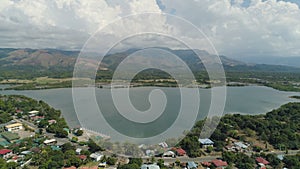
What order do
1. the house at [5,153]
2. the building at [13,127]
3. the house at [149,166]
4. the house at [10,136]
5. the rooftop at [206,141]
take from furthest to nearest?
the building at [13,127] → the house at [10,136] → the rooftop at [206,141] → the house at [5,153] → the house at [149,166]

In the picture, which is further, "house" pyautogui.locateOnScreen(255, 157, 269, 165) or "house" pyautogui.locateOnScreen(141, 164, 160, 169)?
"house" pyautogui.locateOnScreen(255, 157, 269, 165)

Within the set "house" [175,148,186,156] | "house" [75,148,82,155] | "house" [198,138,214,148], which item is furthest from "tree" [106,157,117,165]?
"house" [198,138,214,148]

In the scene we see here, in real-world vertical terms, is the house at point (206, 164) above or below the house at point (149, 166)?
below

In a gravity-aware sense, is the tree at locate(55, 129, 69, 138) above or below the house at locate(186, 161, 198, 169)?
above

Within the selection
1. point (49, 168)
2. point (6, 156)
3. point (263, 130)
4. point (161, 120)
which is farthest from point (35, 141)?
point (263, 130)

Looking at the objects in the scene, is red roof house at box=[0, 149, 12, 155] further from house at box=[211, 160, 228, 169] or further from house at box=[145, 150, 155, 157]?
house at box=[211, 160, 228, 169]

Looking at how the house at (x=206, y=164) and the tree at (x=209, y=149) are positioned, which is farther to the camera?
the tree at (x=209, y=149)

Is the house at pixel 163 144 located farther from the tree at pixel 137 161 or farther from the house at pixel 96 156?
the house at pixel 96 156

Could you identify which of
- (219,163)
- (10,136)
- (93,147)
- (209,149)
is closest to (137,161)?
(93,147)

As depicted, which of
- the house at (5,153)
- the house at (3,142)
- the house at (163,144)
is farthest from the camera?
the house at (3,142)

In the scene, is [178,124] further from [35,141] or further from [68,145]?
[35,141]

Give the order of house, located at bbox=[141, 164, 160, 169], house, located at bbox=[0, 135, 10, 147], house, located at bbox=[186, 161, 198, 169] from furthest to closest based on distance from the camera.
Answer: house, located at bbox=[0, 135, 10, 147] → house, located at bbox=[186, 161, 198, 169] → house, located at bbox=[141, 164, 160, 169]

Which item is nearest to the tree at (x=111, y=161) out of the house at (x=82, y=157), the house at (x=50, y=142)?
the house at (x=82, y=157)

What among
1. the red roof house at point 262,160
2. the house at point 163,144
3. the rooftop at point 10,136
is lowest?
the red roof house at point 262,160
